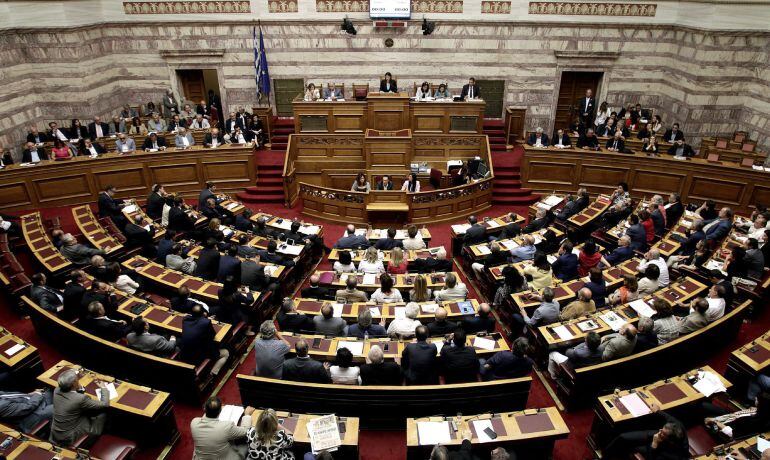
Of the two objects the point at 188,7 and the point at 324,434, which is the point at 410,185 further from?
the point at 188,7

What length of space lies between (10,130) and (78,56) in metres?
3.00

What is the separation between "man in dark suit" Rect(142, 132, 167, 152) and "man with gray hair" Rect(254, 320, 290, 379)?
31.3 feet

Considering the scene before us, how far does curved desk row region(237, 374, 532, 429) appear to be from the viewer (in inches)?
227

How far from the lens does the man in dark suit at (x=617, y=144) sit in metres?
13.2

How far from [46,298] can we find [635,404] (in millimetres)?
8658

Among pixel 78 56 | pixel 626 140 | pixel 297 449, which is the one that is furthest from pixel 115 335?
pixel 626 140

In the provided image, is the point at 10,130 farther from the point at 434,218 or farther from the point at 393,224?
the point at 434,218

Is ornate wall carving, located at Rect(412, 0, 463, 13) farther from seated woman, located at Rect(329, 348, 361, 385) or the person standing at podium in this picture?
seated woman, located at Rect(329, 348, 361, 385)

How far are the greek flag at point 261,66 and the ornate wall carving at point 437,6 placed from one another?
5206 mm

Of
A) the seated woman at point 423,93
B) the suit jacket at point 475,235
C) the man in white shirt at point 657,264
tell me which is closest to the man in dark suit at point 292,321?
the suit jacket at point 475,235

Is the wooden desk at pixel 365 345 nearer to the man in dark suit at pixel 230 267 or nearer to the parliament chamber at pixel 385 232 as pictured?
the parliament chamber at pixel 385 232

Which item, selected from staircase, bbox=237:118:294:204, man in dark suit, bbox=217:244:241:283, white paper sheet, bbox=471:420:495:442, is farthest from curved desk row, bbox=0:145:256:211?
white paper sheet, bbox=471:420:495:442

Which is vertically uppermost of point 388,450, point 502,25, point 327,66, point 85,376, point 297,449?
point 502,25

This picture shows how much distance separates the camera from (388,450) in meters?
5.94
